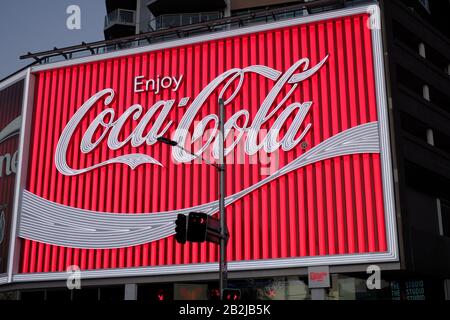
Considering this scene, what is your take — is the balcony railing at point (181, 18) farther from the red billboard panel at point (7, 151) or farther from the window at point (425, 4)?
the window at point (425, 4)

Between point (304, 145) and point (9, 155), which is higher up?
point (9, 155)

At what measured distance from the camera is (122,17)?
58.2 m

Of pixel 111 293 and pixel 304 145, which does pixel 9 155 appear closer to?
pixel 111 293

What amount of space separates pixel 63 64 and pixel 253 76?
1209 centimetres

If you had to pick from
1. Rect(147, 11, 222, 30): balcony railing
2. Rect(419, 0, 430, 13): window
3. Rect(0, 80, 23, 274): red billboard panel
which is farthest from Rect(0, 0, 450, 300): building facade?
Rect(147, 11, 222, 30): balcony railing

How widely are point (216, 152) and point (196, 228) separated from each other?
11.7m

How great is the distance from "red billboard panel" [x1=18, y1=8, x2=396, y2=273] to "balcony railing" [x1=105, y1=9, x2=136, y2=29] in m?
22.3

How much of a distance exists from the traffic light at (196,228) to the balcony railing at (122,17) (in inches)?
1602

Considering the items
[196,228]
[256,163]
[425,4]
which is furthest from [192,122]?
[425,4]

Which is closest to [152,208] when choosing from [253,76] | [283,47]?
[253,76]

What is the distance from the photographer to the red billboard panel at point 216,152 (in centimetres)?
2877

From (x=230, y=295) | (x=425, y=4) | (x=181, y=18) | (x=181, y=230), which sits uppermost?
(x=181, y=18)

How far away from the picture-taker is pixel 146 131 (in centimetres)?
3341

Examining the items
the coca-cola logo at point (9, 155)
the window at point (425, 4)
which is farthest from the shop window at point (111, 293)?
the window at point (425, 4)
